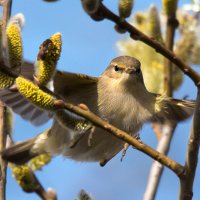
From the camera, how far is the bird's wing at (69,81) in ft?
10.2

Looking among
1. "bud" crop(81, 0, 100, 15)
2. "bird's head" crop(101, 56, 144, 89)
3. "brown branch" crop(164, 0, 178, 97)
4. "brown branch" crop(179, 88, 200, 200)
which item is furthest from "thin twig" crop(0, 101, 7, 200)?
"bird's head" crop(101, 56, 144, 89)

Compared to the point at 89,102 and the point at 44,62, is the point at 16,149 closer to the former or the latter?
the point at 89,102

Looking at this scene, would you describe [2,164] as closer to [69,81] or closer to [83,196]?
[83,196]

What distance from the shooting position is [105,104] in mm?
3301

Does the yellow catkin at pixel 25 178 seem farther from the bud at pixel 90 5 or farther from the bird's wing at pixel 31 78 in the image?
the bud at pixel 90 5

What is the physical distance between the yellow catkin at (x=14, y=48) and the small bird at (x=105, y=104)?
1351 mm

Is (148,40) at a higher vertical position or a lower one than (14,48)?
higher

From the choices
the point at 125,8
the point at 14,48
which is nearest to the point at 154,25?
the point at 125,8

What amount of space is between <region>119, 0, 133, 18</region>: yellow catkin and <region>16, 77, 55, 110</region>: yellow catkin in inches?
20.5

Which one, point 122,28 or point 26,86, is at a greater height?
point 122,28

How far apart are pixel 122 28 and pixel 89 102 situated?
60.5 inches

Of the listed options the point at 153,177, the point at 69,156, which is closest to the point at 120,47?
the point at 69,156

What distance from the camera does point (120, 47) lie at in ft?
13.3

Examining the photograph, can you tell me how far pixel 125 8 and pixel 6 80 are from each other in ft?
1.93
